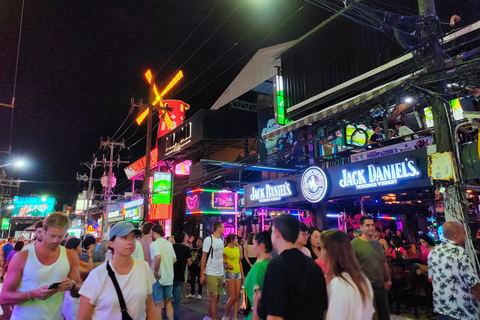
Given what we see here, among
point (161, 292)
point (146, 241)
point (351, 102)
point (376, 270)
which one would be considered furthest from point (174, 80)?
point (376, 270)

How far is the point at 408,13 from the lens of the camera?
36.8 feet

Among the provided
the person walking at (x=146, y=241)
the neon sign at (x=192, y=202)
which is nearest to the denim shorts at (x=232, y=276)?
the person walking at (x=146, y=241)

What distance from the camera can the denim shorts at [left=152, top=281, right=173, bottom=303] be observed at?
650cm

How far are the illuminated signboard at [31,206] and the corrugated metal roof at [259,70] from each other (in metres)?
33.5

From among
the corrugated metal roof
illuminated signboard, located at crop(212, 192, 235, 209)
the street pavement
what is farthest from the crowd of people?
illuminated signboard, located at crop(212, 192, 235, 209)

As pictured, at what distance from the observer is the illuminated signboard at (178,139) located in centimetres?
2384

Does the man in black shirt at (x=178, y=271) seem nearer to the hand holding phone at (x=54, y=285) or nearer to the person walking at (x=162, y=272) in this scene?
the person walking at (x=162, y=272)

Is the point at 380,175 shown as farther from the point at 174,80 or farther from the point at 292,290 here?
the point at 174,80

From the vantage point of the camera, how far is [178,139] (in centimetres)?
2542

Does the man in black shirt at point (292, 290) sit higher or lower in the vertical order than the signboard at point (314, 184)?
lower

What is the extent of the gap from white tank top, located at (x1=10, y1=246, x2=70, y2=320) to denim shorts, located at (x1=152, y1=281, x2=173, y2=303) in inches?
127

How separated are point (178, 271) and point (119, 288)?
477 centimetres

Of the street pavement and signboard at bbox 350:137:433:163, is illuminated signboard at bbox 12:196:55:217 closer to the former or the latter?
the street pavement

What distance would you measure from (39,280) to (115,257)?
3.75ft
